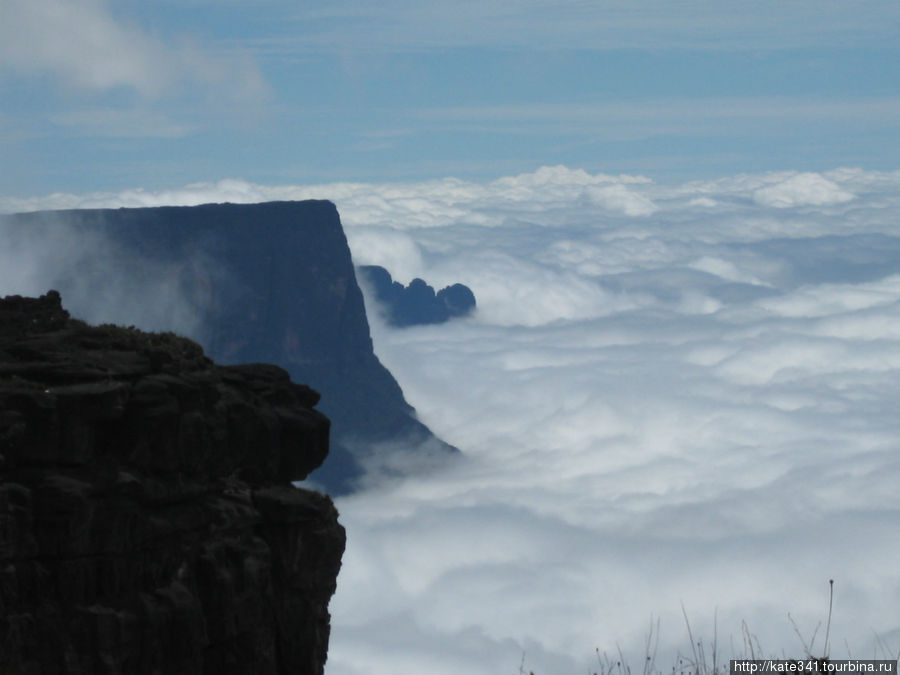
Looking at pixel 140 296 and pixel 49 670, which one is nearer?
pixel 49 670

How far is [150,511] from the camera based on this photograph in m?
27.2

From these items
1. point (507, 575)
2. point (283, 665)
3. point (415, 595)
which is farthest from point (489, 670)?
point (283, 665)

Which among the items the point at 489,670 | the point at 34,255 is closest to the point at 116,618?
the point at 489,670

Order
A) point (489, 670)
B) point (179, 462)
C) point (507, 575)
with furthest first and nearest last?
point (507, 575) → point (489, 670) → point (179, 462)

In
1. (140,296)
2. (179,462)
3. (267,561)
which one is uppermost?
(140,296)

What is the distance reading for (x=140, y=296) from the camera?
186 m

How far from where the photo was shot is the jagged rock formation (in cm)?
2552

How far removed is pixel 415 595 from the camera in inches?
7180

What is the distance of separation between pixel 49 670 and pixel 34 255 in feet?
516

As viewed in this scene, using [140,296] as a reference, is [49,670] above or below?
below

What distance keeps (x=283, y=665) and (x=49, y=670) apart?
22.5ft

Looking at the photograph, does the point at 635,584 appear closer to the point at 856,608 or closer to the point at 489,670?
the point at 856,608

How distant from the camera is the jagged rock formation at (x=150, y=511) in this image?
25.5 m

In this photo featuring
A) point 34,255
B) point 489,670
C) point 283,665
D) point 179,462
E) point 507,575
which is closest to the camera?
point 179,462
